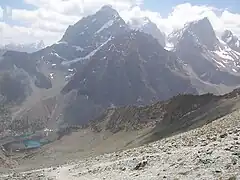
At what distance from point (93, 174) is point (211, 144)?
10.3 metres

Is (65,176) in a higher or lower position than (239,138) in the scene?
lower

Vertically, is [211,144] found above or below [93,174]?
above

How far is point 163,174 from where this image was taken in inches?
1019

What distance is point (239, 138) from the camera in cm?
2845

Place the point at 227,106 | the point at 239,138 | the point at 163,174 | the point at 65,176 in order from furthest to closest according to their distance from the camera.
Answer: the point at 227,106 → the point at 65,176 → the point at 239,138 → the point at 163,174

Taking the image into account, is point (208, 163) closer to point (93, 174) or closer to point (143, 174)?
point (143, 174)

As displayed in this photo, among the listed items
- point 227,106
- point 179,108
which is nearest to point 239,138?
point 227,106

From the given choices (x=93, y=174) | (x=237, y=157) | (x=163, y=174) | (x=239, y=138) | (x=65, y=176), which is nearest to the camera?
(x=237, y=157)

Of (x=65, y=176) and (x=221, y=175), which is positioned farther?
(x=65, y=176)

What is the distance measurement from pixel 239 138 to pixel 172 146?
23.6 ft

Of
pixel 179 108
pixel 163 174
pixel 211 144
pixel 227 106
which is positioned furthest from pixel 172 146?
pixel 179 108

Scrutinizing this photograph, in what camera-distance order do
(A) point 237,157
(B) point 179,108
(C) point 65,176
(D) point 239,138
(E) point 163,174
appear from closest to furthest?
(A) point 237,157, (E) point 163,174, (D) point 239,138, (C) point 65,176, (B) point 179,108

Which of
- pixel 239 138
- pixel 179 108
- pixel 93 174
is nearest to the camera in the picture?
pixel 239 138

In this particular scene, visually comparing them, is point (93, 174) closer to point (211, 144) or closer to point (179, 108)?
point (211, 144)
